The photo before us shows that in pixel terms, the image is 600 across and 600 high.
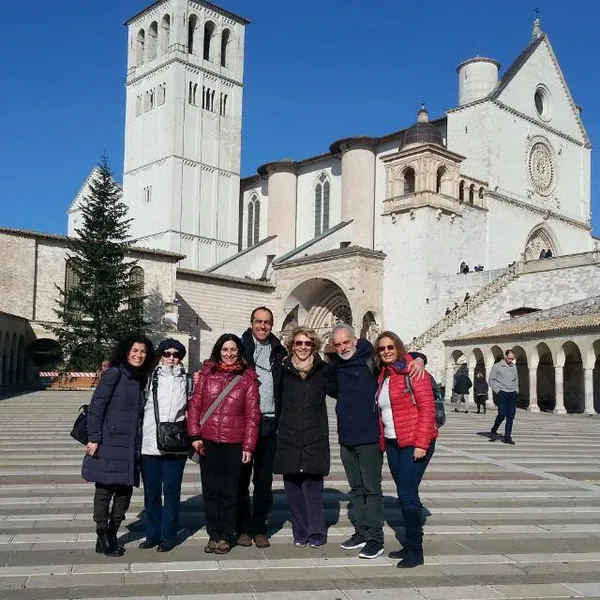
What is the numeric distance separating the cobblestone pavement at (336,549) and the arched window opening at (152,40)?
157 ft

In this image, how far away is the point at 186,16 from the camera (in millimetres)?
52500

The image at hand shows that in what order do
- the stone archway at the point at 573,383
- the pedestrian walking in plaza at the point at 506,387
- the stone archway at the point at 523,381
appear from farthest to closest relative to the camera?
the stone archway at the point at 523,381 < the stone archway at the point at 573,383 < the pedestrian walking in plaza at the point at 506,387

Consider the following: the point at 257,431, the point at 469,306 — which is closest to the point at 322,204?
the point at 469,306

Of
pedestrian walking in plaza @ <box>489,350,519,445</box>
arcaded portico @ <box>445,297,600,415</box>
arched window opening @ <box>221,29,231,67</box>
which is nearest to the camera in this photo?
pedestrian walking in plaza @ <box>489,350,519,445</box>

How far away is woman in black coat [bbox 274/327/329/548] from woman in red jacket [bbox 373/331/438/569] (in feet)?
1.64

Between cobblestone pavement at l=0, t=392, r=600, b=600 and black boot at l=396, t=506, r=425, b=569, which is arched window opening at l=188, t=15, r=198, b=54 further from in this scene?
black boot at l=396, t=506, r=425, b=569

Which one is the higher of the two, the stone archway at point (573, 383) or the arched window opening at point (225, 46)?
the arched window opening at point (225, 46)

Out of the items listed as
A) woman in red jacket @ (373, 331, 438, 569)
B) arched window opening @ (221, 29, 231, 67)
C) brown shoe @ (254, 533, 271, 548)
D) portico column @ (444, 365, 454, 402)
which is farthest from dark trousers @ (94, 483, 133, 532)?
arched window opening @ (221, 29, 231, 67)

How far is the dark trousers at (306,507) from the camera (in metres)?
6.20

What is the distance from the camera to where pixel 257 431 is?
6113mm

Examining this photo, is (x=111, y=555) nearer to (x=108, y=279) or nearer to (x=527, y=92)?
(x=108, y=279)

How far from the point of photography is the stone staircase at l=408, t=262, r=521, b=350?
34.2 m

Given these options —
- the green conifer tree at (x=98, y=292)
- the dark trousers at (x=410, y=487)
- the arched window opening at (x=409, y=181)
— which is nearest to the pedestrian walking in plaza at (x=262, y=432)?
the dark trousers at (x=410, y=487)

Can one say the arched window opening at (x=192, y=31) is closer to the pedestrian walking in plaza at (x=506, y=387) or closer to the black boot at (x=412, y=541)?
the pedestrian walking in plaza at (x=506, y=387)
